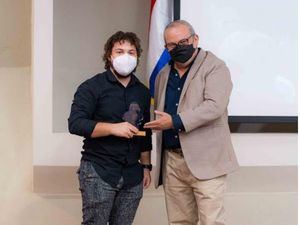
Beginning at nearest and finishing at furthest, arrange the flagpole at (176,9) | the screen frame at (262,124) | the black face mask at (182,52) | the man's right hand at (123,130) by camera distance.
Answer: the man's right hand at (123,130) → the black face mask at (182,52) → the flagpole at (176,9) → the screen frame at (262,124)

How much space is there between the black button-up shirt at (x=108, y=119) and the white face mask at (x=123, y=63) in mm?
47

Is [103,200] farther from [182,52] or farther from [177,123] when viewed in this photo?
[182,52]

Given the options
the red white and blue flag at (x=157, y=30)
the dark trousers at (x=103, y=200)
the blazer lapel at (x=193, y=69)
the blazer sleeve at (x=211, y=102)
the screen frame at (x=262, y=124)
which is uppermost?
the red white and blue flag at (x=157, y=30)

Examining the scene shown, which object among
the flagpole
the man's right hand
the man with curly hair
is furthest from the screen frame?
the man's right hand

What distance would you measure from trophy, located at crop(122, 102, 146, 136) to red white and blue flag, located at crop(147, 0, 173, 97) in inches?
27.4

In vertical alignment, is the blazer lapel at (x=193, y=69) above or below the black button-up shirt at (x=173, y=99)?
above

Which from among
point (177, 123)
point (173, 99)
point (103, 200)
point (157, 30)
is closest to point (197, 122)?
point (177, 123)

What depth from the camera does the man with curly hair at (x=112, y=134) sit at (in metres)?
1.75

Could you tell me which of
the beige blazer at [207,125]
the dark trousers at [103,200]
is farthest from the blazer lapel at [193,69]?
the dark trousers at [103,200]

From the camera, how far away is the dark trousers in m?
1.75

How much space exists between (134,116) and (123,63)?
0.24 metres

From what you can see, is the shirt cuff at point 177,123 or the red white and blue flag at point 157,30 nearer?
the shirt cuff at point 177,123

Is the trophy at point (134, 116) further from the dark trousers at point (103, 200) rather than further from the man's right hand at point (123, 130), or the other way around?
the dark trousers at point (103, 200)

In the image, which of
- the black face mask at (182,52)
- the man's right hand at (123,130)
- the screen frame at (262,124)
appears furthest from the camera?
the screen frame at (262,124)
